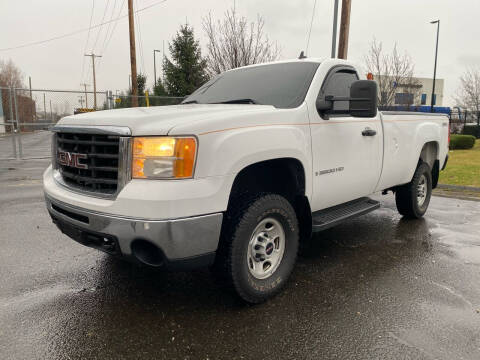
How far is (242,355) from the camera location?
95.0 inches

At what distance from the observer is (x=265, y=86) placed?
12.5ft

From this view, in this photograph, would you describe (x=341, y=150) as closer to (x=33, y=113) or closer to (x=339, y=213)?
(x=339, y=213)

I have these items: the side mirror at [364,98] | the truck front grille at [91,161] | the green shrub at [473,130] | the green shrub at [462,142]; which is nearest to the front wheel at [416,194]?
the side mirror at [364,98]

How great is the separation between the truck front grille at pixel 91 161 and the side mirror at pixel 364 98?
2.04 metres

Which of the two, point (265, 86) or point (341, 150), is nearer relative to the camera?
point (341, 150)

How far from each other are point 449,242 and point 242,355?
3.49 m

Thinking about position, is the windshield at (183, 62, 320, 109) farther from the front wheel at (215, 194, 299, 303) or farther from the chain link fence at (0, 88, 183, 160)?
the chain link fence at (0, 88, 183, 160)

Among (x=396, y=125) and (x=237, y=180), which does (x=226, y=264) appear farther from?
(x=396, y=125)

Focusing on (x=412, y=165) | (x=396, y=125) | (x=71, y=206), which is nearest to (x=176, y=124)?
(x=71, y=206)

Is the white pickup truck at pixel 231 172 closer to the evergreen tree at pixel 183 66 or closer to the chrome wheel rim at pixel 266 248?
the chrome wheel rim at pixel 266 248

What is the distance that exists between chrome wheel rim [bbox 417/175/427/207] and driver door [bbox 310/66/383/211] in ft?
5.41

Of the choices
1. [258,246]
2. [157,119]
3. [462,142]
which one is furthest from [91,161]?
[462,142]

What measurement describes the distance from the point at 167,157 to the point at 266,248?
1187 mm

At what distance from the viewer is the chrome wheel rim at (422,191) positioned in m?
5.62
